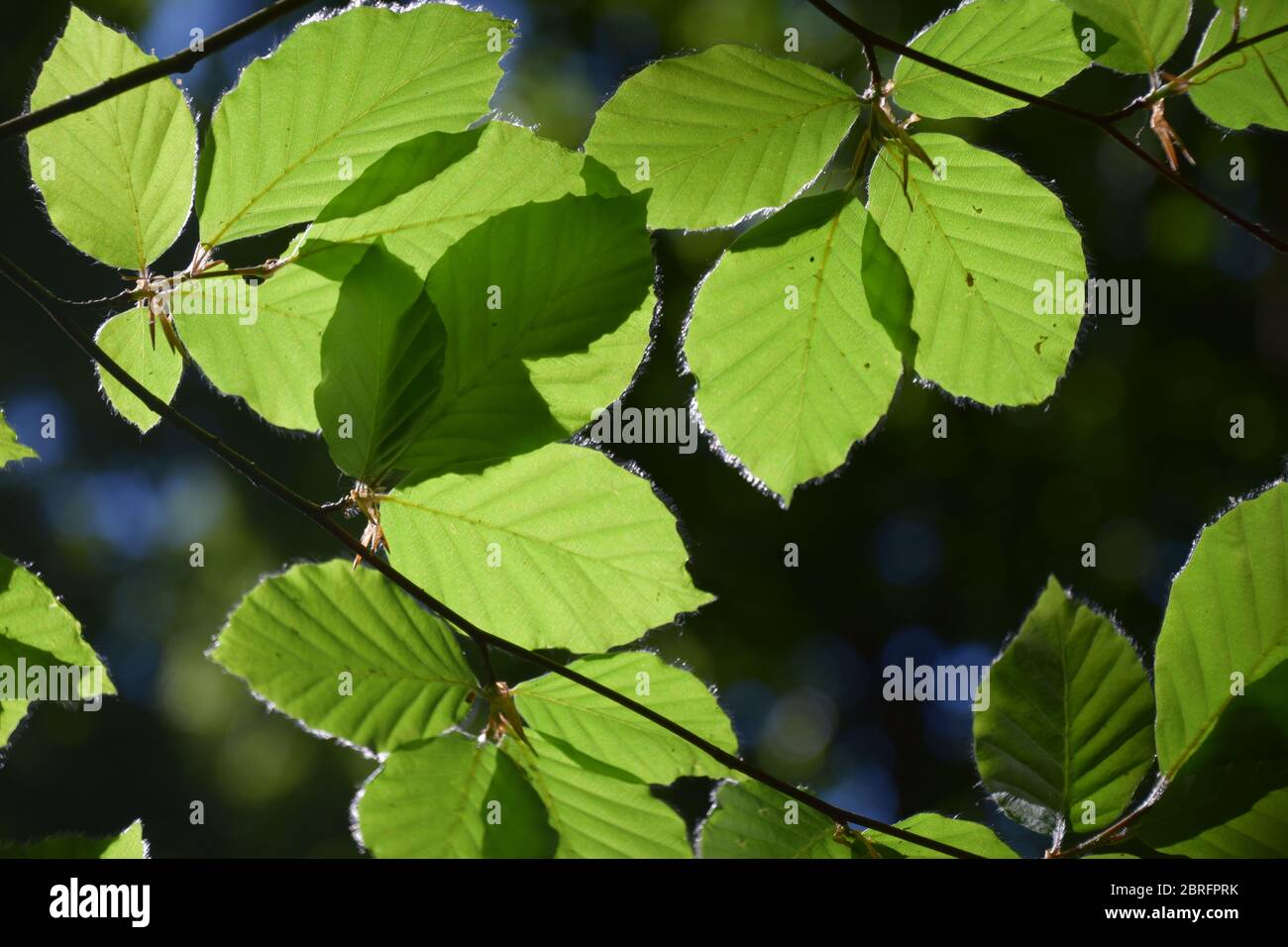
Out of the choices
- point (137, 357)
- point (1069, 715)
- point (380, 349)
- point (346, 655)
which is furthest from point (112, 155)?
point (1069, 715)

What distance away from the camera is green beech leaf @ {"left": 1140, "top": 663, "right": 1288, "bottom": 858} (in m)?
0.57

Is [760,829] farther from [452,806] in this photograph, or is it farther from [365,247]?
[365,247]

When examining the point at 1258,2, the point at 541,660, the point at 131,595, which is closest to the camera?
the point at 541,660

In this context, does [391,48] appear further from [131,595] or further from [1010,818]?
[131,595]

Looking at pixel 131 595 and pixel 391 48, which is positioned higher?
pixel 391 48

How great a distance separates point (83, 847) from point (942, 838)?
0.49 m

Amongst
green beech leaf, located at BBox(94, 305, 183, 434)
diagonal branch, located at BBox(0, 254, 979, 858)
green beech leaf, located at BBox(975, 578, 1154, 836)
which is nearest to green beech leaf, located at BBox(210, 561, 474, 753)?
diagonal branch, located at BBox(0, 254, 979, 858)

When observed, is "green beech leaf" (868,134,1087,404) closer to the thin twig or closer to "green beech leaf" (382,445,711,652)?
the thin twig

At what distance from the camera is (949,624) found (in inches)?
240

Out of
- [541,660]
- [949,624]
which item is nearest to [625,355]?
[541,660]

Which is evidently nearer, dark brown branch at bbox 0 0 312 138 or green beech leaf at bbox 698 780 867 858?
dark brown branch at bbox 0 0 312 138

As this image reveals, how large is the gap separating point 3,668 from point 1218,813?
0.72 meters

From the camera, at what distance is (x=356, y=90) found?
636 mm

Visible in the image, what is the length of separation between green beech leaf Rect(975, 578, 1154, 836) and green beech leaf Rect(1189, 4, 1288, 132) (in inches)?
13.9
